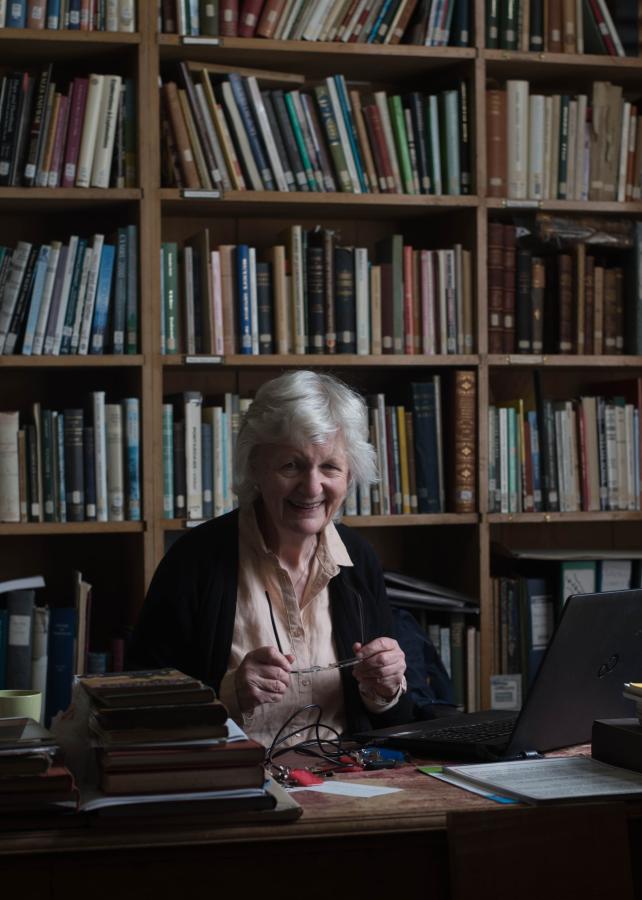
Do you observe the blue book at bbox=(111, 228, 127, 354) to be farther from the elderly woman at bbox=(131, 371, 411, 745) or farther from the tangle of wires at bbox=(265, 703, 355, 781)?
the tangle of wires at bbox=(265, 703, 355, 781)

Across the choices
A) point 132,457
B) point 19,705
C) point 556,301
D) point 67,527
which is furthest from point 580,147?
point 19,705

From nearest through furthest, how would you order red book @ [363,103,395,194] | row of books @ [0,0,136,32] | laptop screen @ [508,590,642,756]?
laptop screen @ [508,590,642,756] → row of books @ [0,0,136,32] → red book @ [363,103,395,194]

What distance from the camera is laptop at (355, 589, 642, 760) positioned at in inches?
65.1

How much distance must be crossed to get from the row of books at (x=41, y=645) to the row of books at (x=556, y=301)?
1378mm

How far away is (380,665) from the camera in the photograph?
203 centimetres

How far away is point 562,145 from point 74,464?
1.64 m

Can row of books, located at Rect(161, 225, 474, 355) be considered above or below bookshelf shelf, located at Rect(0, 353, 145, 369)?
above

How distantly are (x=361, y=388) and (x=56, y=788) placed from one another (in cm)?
223

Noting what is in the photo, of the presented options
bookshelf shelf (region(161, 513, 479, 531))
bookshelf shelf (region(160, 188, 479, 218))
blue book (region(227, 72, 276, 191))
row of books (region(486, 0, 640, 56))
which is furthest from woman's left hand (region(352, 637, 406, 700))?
row of books (region(486, 0, 640, 56))

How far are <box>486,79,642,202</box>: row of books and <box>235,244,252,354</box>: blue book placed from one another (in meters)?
0.73

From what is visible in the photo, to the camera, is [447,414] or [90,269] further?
[447,414]

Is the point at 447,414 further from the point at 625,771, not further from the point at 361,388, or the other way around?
the point at 625,771

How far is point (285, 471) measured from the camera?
7.56ft

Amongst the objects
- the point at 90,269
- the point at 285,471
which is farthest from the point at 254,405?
the point at 90,269
